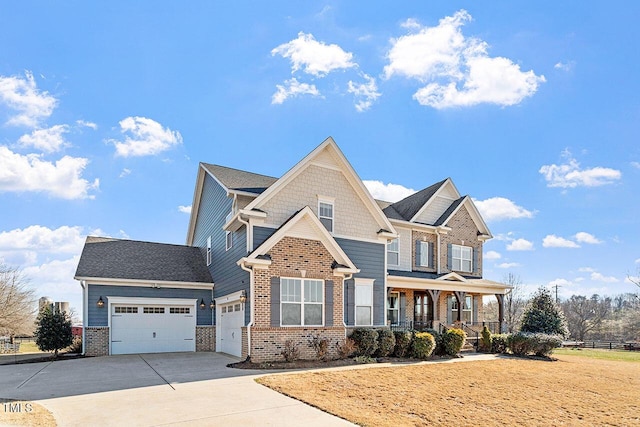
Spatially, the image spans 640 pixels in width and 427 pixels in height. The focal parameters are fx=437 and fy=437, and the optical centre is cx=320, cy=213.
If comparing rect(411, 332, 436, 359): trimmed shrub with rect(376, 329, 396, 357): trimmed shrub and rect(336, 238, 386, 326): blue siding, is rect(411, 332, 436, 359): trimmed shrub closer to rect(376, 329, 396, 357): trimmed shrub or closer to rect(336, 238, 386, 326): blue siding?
rect(376, 329, 396, 357): trimmed shrub

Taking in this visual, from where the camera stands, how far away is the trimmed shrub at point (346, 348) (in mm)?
15180

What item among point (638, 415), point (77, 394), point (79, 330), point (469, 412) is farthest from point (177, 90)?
point (79, 330)

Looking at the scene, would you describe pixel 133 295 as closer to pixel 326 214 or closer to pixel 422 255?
pixel 326 214

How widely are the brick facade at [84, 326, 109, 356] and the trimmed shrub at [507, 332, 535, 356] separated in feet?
56.3

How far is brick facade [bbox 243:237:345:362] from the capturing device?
559 inches

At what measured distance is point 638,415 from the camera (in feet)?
29.1

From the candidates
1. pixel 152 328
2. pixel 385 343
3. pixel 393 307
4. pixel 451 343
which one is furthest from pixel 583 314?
pixel 152 328

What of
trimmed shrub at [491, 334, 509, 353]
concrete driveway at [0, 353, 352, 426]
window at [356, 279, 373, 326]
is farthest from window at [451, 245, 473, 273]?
concrete driveway at [0, 353, 352, 426]

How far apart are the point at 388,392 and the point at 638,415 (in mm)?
5030

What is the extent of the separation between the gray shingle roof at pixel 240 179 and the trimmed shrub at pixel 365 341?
21.4 feet

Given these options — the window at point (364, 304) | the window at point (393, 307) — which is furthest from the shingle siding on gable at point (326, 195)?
the window at point (393, 307)

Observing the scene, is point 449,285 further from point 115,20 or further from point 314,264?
point 115,20

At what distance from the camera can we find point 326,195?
1734cm

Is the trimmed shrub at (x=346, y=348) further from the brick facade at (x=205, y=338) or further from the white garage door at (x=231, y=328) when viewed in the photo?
the brick facade at (x=205, y=338)
